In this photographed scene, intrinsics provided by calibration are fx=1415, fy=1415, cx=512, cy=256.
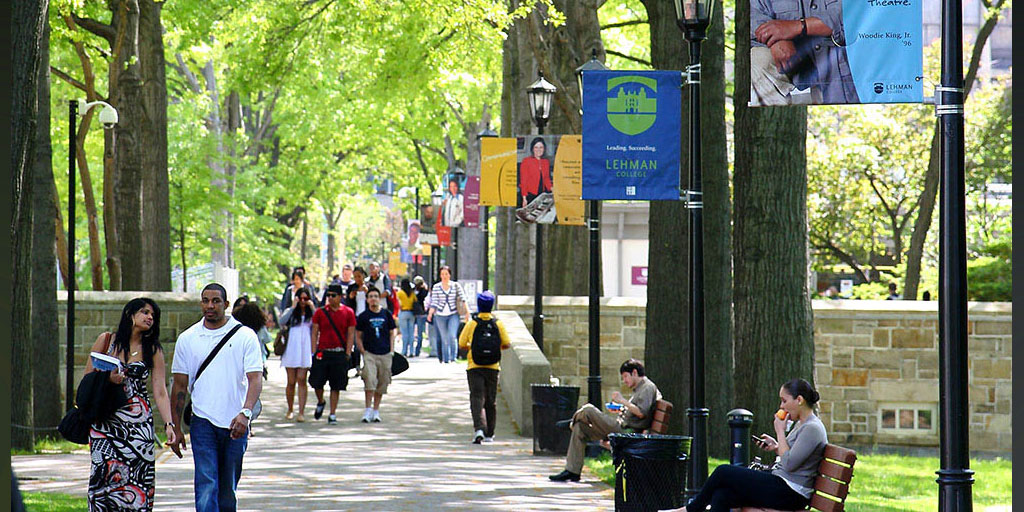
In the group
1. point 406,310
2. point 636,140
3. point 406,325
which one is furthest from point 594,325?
point 406,325

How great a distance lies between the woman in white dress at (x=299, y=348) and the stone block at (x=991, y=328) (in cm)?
932

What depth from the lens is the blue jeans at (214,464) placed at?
9148 mm

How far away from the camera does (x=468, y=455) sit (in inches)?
609

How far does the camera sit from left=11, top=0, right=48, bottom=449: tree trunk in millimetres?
11719

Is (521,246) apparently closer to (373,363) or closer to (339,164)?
(373,363)

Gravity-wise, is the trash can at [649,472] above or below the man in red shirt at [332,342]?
below

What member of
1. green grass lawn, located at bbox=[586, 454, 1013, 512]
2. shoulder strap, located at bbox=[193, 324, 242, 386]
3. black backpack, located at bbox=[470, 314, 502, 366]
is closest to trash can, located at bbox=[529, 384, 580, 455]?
green grass lawn, located at bbox=[586, 454, 1013, 512]

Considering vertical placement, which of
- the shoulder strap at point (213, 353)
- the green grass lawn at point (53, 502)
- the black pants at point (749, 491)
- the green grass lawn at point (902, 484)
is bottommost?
the green grass lawn at point (902, 484)

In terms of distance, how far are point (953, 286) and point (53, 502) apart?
7416mm

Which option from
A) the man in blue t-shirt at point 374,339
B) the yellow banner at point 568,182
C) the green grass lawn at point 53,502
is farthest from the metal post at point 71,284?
the yellow banner at point 568,182

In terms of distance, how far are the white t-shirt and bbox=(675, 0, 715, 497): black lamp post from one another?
3.22 m

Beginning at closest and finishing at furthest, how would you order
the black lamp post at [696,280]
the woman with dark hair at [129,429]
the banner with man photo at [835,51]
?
the woman with dark hair at [129,429]
the banner with man photo at [835,51]
the black lamp post at [696,280]

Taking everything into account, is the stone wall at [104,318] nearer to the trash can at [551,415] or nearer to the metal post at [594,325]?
the trash can at [551,415]

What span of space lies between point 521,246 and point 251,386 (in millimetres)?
19898
